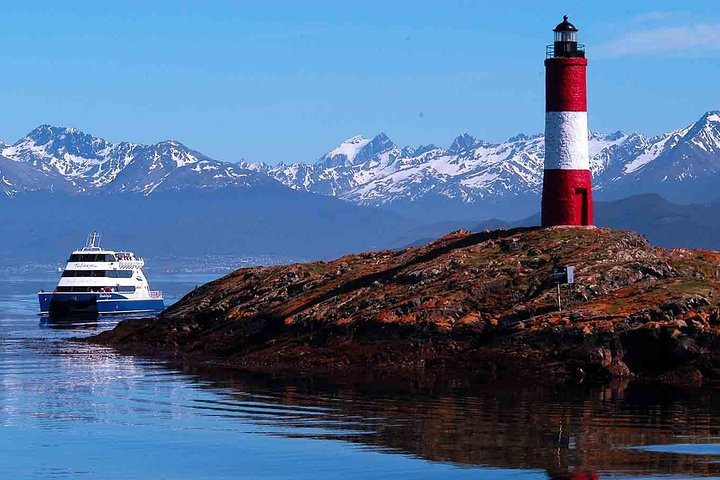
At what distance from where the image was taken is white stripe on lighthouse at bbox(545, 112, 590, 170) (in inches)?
2872

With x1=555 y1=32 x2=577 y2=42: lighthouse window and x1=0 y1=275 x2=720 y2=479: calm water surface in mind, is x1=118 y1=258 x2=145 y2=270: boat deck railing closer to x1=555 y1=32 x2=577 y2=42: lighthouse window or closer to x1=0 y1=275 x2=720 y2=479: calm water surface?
x1=555 y1=32 x2=577 y2=42: lighthouse window

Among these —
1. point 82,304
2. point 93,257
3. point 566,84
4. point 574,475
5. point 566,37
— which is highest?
point 566,37

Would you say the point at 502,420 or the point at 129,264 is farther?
the point at 129,264

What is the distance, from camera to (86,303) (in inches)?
4990

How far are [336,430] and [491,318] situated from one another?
821 inches

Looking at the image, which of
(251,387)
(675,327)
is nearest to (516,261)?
(675,327)

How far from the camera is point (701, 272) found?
66.2m

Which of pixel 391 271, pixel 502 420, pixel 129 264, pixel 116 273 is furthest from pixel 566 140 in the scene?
pixel 116 273

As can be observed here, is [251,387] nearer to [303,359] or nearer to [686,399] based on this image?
[303,359]

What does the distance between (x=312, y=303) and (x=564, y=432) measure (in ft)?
98.2

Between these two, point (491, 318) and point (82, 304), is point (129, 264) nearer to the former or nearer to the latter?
point (82, 304)

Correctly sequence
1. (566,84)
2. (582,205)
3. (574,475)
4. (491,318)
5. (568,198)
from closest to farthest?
(574,475), (491,318), (566,84), (568,198), (582,205)

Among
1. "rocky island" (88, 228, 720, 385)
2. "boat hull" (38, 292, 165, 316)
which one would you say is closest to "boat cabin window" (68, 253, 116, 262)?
"boat hull" (38, 292, 165, 316)

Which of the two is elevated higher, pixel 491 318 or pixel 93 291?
pixel 93 291
